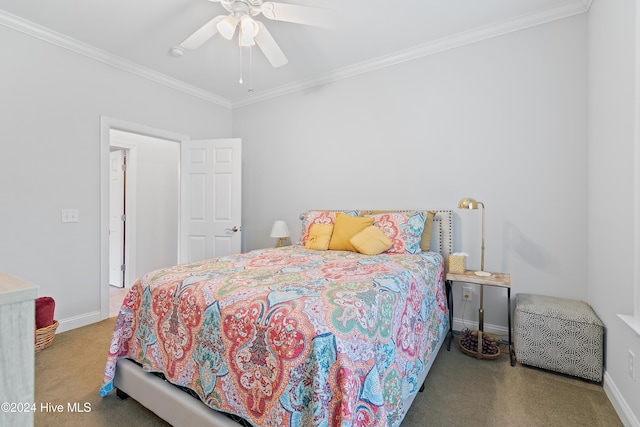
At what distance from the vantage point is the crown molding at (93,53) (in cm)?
244

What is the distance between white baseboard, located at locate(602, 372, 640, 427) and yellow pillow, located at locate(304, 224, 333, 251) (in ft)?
6.95

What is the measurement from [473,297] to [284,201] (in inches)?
96.8

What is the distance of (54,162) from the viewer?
105 inches

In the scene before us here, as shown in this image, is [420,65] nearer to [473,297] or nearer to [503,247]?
[503,247]

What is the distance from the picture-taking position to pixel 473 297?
2.67 meters

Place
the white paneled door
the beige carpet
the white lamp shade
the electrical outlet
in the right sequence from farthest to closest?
1. the white paneled door
2. the white lamp shade
3. the electrical outlet
4. the beige carpet

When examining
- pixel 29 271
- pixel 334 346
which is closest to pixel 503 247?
pixel 334 346

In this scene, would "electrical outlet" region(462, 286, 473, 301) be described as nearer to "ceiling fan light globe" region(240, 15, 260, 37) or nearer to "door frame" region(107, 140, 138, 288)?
"ceiling fan light globe" region(240, 15, 260, 37)

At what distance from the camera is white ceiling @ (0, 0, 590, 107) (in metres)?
2.29

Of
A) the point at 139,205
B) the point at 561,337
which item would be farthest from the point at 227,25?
the point at 139,205

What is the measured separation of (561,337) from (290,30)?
3182mm

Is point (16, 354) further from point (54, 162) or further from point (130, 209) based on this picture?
point (130, 209)

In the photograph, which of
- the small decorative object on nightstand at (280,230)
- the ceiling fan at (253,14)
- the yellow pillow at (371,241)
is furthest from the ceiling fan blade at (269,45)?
the small decorative object on nightstand at (280,230)

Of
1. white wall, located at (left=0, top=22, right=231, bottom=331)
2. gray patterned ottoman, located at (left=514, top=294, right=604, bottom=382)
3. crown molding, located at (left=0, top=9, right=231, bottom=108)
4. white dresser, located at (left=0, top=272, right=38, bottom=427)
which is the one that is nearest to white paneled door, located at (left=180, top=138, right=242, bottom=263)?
crown molding, located at (left=0, top=9, right=231, bottom=108)
